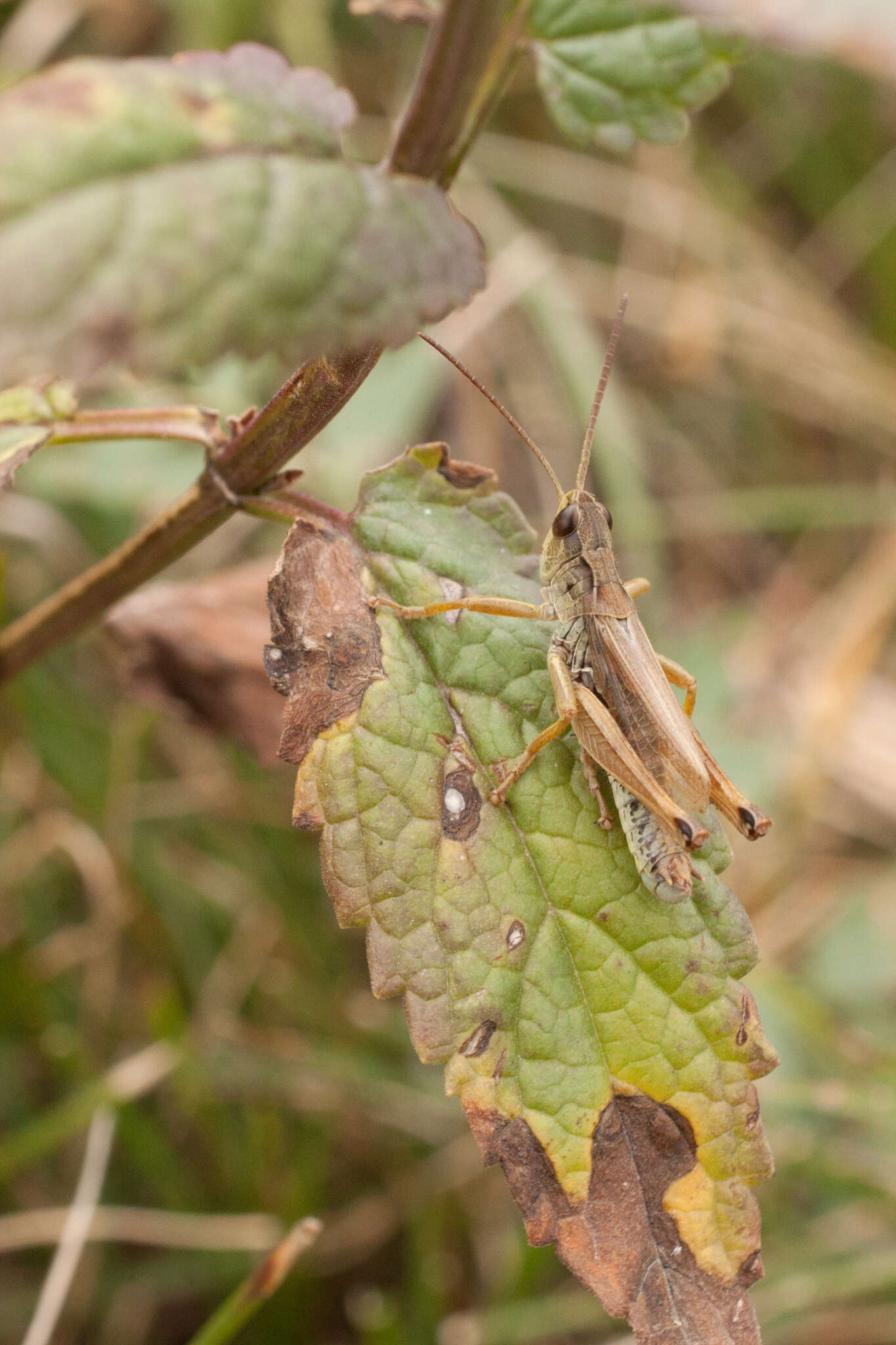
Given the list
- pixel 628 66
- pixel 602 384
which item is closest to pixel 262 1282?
pixel 602 384

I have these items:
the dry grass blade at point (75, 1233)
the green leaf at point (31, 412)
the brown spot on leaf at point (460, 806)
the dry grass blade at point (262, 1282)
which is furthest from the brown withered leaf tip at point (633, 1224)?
the dry grass blade at point (75, 1233)

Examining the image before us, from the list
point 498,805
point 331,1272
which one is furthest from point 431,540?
point 331,1272

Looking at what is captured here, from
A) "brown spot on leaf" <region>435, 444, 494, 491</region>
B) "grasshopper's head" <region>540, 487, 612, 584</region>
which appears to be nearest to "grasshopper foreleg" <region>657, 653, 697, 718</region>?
"grasshopper's head" <region>540, 487, 612, 584</region>

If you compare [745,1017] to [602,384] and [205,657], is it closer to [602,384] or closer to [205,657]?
[602,384]

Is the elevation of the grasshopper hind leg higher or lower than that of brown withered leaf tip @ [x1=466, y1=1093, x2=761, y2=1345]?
higher

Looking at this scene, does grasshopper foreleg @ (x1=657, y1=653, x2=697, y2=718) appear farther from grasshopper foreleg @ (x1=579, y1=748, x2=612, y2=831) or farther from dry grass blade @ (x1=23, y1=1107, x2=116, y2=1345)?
dry grass blade @ (x1=23, y1=1107, x2=116, y2=1345)
